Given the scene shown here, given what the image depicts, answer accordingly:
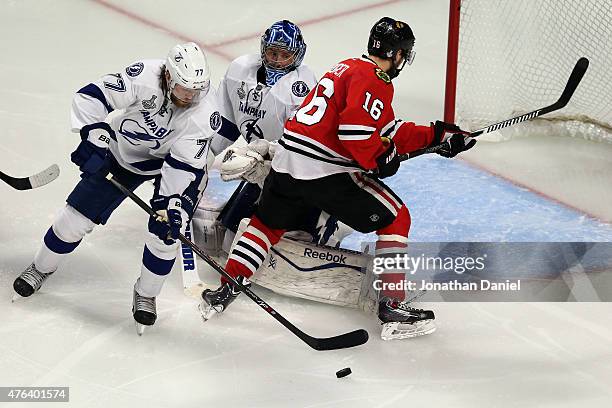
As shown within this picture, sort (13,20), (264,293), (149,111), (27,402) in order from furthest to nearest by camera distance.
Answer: (13,20) < (264,293) < (149,111) < (27,402)

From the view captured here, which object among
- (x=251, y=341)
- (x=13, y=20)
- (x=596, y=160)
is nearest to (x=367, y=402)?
(x=251, y=341)

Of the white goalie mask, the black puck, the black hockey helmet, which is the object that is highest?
the black hockey helmet

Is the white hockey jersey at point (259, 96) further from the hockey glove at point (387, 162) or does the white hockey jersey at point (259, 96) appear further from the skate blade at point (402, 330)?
the skate blade at point (402, 330)

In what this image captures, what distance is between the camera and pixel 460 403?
10.7ft

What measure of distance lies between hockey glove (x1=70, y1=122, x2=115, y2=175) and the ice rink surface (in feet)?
1.73

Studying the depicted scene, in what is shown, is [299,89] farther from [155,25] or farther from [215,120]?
[155,25]

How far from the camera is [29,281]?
12.0 ft

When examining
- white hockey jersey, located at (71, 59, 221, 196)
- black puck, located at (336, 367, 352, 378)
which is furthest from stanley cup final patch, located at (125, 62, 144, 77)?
black puck, located at (336, 367, 352, 378)

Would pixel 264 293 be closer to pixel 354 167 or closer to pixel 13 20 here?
pixel 354 167

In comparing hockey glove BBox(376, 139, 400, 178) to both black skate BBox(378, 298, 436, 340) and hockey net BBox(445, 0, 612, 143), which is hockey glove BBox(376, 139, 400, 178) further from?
hockey net BBox(445, 0, 612, 143)

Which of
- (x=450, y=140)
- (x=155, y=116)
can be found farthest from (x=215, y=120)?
(x=450, y=140)

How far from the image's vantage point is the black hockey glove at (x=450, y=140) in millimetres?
3701

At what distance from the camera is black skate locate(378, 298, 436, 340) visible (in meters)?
3.56

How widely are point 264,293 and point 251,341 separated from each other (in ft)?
0.98
